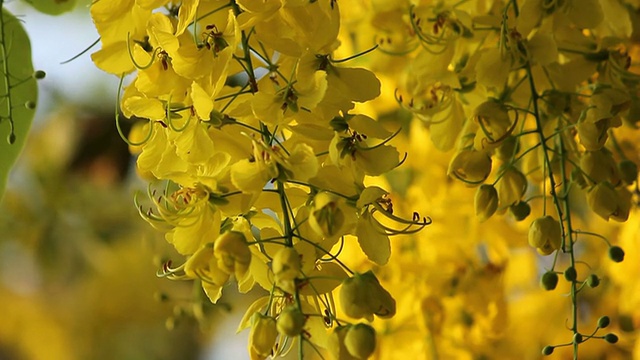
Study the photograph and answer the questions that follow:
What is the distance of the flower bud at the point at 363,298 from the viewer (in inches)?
14.4

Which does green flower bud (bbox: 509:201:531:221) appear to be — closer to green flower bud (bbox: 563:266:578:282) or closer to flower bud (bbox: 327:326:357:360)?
green flower bud (bbox: 563:266:578:282)

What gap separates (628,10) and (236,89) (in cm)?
28

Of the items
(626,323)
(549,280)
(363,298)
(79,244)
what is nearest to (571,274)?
(549,280)

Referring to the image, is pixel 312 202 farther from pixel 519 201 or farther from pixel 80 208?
pixel 80 208

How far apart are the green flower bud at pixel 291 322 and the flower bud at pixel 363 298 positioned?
0.08 feet

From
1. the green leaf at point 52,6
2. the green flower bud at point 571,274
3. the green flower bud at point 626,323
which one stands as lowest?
the green flower bud at point 626,323

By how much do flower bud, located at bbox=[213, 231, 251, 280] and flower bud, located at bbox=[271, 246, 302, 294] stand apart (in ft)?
0.04

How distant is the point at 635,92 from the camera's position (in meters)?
0.51

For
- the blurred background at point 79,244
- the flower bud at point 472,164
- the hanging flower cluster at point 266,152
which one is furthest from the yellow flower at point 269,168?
the blurred background at point 79,244

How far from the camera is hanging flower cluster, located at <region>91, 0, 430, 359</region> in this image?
37cm

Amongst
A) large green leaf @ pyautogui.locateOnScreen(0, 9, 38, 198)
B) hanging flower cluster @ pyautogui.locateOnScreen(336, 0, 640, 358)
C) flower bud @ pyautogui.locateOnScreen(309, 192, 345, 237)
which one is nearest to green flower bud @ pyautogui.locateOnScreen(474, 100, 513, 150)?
hanging flower cluster @ pyautogui.locateOnScreen(336, 0, 640, 358)

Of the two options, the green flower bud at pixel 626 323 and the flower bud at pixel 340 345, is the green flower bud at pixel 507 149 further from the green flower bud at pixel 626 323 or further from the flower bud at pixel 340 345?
the green flower bud at pixel 626 323

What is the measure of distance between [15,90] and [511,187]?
0.90 ft

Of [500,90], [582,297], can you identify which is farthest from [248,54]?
[582,297]
